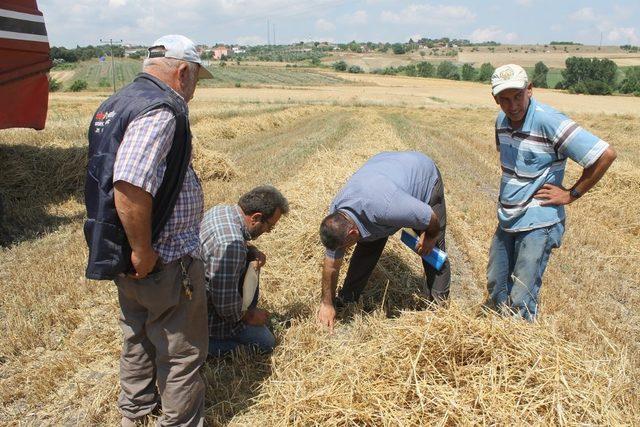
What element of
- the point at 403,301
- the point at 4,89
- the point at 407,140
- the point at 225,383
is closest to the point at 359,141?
the point at 407,140

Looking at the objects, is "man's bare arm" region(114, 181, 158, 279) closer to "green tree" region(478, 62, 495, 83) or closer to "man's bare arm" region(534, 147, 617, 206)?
"man's bare arm" region(534, 147, 617, 206)

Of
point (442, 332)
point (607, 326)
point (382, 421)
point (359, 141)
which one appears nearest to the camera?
point (382, 421)

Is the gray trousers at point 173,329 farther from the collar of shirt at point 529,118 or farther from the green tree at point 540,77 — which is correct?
the green tree at point 540,77

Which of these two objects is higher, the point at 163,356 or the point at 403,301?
the point at 163,356

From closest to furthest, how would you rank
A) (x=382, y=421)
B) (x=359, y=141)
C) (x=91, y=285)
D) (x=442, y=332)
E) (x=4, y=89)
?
(x=382, y=421)
(x=442, y=332)
(x=91, y=285)
(x=4, y=89)
(x=359, y=141)

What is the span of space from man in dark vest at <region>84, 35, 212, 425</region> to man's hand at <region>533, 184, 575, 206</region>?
229 centimetres

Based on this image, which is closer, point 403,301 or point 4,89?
point 403,301

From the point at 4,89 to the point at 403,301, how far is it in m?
6.74

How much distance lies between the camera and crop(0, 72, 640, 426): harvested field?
2531 millimetres

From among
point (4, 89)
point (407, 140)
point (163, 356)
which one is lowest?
point (407, 140)

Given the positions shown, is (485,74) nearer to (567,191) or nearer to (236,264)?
(567,191)

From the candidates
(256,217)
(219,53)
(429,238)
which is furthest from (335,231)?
(219,53)

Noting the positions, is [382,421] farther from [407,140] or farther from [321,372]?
[407,140]

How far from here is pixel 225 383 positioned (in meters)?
3.37
